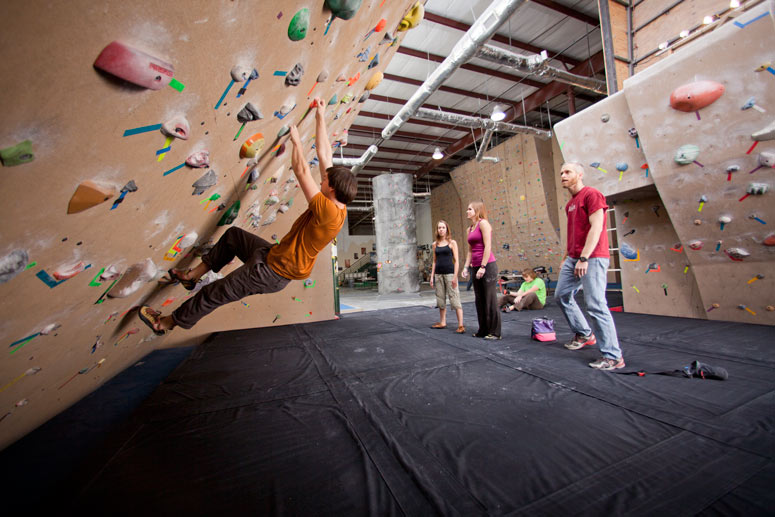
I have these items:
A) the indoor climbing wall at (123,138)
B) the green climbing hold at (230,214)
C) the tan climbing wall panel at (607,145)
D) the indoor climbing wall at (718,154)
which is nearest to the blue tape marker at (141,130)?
the indoor climbing wall at (123,138)

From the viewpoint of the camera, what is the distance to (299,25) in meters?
0.93

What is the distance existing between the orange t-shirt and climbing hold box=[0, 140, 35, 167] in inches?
40.8

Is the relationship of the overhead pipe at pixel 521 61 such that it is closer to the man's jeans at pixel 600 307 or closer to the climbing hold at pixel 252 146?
the man's jeans at pixel 600 307

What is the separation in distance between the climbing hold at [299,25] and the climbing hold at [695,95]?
3.01 metres

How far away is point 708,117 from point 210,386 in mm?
4097

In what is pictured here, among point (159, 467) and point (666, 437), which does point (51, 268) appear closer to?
point (159, 467)

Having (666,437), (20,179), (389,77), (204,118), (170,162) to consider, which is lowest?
(666,437)

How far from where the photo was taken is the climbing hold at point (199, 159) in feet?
3.41

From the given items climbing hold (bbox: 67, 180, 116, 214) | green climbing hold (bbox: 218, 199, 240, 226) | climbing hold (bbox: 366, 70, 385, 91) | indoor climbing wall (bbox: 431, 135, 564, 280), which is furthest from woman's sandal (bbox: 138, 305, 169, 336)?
indoor climbing wall (bbox: 431, 135, 564, 280)

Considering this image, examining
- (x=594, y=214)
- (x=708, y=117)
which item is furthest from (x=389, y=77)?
(x=594, y=214)

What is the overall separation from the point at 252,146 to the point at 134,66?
2.59ft

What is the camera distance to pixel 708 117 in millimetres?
2506

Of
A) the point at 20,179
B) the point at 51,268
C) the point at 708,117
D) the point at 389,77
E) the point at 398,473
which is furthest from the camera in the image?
the point at 389,77

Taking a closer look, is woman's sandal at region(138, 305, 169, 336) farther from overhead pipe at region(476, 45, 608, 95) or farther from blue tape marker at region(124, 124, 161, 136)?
overhead pipe at region(476, 45, 608, 95)
